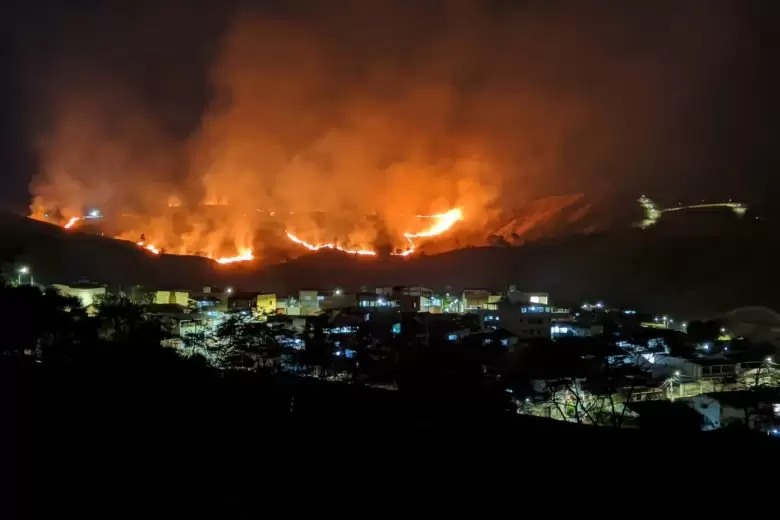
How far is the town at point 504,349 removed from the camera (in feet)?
25.7

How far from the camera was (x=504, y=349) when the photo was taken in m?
12.7

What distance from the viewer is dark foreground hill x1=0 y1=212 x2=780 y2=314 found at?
21.7 metres

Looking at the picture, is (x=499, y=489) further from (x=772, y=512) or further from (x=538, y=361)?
(x=538, y=361)

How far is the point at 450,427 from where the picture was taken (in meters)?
4.12

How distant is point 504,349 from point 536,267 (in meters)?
14.7

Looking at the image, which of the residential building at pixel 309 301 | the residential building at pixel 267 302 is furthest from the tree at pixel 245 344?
the residential building at pixel 309 301

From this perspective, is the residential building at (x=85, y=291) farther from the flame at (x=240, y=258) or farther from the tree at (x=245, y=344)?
the flame at (x=240, y=258)

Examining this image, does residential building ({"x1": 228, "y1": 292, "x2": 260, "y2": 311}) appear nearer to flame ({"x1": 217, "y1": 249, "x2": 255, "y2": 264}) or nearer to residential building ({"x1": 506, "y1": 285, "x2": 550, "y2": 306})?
flame ({"x1": 217, "y1": 249, "x2": 255, "y2": 264})

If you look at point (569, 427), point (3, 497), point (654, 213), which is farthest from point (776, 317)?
point (3, 497)

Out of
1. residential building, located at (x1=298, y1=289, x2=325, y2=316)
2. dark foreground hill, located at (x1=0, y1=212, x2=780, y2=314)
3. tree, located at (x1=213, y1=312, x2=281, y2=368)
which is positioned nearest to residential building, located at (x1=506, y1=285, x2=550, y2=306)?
dark foreground hill, located at (x1=0, y1=212, x2=780, y2=314)

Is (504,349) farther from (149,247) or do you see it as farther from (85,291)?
(149,247)

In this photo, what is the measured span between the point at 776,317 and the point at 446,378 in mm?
15870

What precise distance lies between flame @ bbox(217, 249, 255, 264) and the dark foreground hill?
85 cm

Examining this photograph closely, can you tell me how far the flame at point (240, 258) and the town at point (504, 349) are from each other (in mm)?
5729
